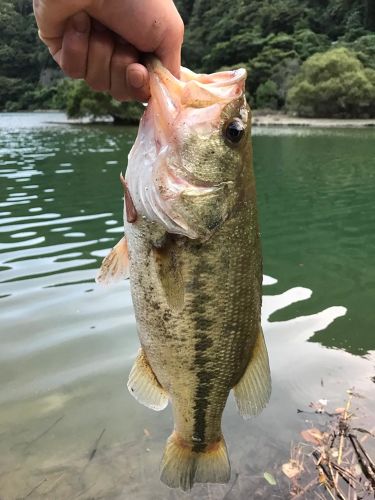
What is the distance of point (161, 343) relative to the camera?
234cm

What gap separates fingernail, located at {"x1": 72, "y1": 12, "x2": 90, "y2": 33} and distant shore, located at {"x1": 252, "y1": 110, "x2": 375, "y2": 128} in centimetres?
5235

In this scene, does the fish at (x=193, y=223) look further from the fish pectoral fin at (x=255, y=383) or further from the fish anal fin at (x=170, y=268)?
the fish pectoral fin at (x=255, y=383)

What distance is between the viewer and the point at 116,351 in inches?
242

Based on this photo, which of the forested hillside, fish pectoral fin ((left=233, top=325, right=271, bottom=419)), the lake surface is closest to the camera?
fish pectoral fin ((left=233, top=325, right=271, bottom=419))

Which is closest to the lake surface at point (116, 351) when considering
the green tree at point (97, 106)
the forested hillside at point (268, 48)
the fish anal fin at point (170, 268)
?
the fish anal fin at point (170, 268)

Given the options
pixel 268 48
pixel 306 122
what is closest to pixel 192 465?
pixel 306 122

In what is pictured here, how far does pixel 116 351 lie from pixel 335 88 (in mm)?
56509

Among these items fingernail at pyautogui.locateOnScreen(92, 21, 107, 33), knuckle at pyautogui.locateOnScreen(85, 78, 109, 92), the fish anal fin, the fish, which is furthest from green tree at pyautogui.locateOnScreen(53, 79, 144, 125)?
the fish anal fin

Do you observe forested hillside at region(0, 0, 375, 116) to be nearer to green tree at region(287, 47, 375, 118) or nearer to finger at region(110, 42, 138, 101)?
green tree at region(287, 47, 375, 118)

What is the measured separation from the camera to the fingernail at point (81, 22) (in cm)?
205

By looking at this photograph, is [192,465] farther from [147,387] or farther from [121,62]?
[121,62]

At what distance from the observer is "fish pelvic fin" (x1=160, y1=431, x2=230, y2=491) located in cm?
262

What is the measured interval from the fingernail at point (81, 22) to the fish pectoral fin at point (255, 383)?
1.55m

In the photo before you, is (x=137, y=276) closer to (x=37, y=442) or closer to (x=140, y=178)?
(x=140, y=178)
